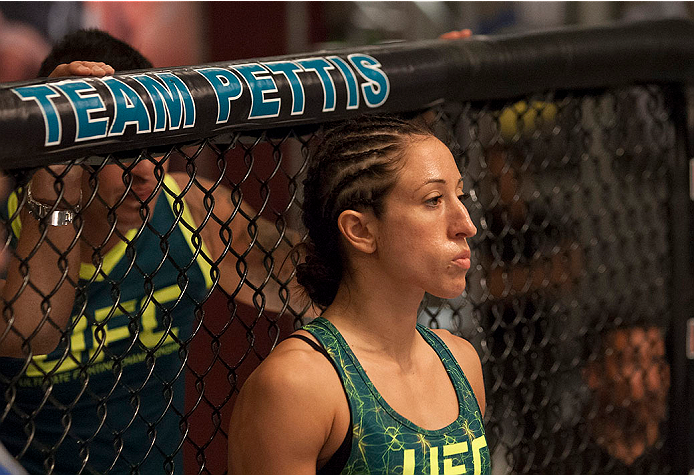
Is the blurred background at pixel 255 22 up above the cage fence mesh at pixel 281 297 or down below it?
above

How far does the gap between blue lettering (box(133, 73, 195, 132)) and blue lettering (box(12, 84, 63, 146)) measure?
0.13 m

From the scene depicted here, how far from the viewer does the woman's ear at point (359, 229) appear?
1239mm

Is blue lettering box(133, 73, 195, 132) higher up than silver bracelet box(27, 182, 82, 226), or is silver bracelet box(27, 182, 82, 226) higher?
blue lettering box(133, 73, 195, 132)

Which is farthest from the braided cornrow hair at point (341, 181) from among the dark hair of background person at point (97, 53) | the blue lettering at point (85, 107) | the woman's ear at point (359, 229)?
the dark hair of background person at point (97, 53)

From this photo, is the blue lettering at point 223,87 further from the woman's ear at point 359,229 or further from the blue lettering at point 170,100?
the woman's ear at point 359,229

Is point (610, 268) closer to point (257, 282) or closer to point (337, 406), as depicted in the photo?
point (257, 282)

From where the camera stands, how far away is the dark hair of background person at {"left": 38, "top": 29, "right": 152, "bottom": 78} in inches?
61.7

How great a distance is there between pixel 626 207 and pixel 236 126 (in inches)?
43.4

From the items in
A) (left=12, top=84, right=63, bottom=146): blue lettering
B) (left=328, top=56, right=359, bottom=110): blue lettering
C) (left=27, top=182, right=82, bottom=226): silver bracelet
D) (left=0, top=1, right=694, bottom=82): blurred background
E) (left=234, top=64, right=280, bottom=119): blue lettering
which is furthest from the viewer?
(left=0, top=1, right=694, bottom=82): blurred background

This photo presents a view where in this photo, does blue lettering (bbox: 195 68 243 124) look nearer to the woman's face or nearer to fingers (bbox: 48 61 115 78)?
fingers (bbox: 48 61 115 78)

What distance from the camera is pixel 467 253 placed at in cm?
124

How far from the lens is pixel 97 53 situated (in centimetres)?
159

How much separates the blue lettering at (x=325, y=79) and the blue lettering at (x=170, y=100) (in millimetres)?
222

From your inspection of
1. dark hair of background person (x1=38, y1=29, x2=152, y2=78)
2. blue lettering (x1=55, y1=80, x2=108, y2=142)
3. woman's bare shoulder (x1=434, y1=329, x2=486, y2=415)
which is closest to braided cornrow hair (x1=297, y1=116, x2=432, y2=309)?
woman's bare shoulder (x1=434, y1=329, x2=486, y2=415)
